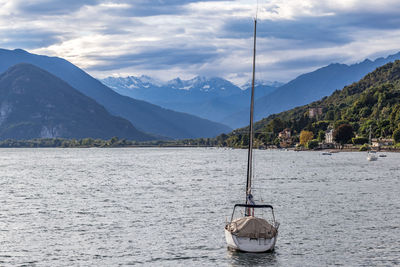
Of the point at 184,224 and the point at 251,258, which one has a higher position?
the point at 184,224

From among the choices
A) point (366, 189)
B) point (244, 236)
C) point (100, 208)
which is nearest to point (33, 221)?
point (100, 208)

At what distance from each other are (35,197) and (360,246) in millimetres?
62726

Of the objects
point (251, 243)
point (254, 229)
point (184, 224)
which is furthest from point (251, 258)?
point (184, 224)

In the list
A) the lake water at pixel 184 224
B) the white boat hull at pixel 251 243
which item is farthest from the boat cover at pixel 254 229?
the lake water at pixel 184 224

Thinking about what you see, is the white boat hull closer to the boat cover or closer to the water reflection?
the boat cover

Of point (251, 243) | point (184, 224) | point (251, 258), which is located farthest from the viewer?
point (184, 224)

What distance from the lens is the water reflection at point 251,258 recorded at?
156 feet

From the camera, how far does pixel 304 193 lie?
100688mm

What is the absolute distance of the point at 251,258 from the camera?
1925 inches

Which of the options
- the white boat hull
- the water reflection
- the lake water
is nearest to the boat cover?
the white boat hull

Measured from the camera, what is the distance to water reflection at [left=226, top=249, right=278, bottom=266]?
4769 cm

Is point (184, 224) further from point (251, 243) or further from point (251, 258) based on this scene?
point (251, 258)

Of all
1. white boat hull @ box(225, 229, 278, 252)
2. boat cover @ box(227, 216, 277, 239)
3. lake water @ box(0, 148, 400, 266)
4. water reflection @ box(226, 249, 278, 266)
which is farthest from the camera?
lake water @ box(0, 148, 400, 266)

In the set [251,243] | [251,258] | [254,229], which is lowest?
[251,258]
